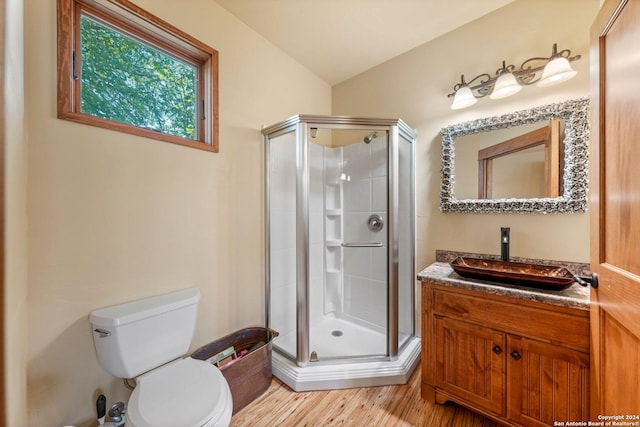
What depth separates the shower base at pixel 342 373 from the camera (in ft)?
5.30

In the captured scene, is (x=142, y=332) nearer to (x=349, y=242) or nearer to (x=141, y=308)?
(x=141, y=308)

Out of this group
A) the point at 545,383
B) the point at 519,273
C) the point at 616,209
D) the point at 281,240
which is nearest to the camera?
the point at 616,209

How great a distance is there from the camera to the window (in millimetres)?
1153

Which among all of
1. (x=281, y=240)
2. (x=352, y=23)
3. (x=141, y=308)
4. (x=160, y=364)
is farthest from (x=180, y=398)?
(x=352, y=23)

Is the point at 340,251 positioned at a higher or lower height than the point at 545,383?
higher

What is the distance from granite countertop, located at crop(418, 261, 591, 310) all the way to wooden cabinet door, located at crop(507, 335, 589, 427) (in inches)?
8.3

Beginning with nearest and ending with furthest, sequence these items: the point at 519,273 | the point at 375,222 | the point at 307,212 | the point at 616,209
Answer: the point at 616,209 < the point at 519,273 < the point at 307,212 < the point at 375,222

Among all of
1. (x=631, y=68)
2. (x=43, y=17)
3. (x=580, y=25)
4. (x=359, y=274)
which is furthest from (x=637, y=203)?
(x=43, y=17)

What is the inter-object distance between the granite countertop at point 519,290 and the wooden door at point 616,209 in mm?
96

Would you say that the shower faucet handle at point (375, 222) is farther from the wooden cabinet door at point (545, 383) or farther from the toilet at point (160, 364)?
the toilet at point (160, 364)

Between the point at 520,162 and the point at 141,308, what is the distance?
7.82 feet

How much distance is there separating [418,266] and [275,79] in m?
2.01

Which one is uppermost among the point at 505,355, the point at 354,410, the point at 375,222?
the point at 375,222

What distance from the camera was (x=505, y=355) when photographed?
1244 millimetres
